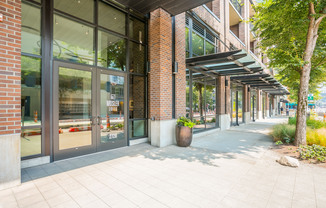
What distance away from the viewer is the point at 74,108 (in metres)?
4.73

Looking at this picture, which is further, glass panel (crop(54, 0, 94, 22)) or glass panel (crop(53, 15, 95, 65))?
glass panel (crop(54, 0, 94, 22))

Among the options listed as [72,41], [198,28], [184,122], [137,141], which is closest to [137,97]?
[137,141]

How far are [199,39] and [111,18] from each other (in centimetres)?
515

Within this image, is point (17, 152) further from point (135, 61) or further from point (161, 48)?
point (161, 48)

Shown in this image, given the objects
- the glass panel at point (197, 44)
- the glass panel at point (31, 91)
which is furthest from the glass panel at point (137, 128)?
the glass panel at point (197, 44)

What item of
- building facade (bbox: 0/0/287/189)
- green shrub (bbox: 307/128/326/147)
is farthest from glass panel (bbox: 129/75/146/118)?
green shrub (bbox: 307/128/326/147)

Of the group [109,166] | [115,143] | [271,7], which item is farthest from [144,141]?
[271,7]

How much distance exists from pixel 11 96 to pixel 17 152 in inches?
41.6

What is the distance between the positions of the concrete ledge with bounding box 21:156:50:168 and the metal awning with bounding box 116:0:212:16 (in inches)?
200

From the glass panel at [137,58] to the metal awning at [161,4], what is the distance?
125 cm

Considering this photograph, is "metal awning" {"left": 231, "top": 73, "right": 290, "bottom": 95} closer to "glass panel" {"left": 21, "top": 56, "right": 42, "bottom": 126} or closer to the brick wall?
"glass panel" {"left": 21, "top": 56, "right": 42, "bottom": 126}

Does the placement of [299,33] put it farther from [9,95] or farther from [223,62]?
[9,95]

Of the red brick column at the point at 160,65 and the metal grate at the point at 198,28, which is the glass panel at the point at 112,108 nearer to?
the red brick column at the point at 160,65

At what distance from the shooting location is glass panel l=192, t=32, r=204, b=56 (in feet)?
28.5
